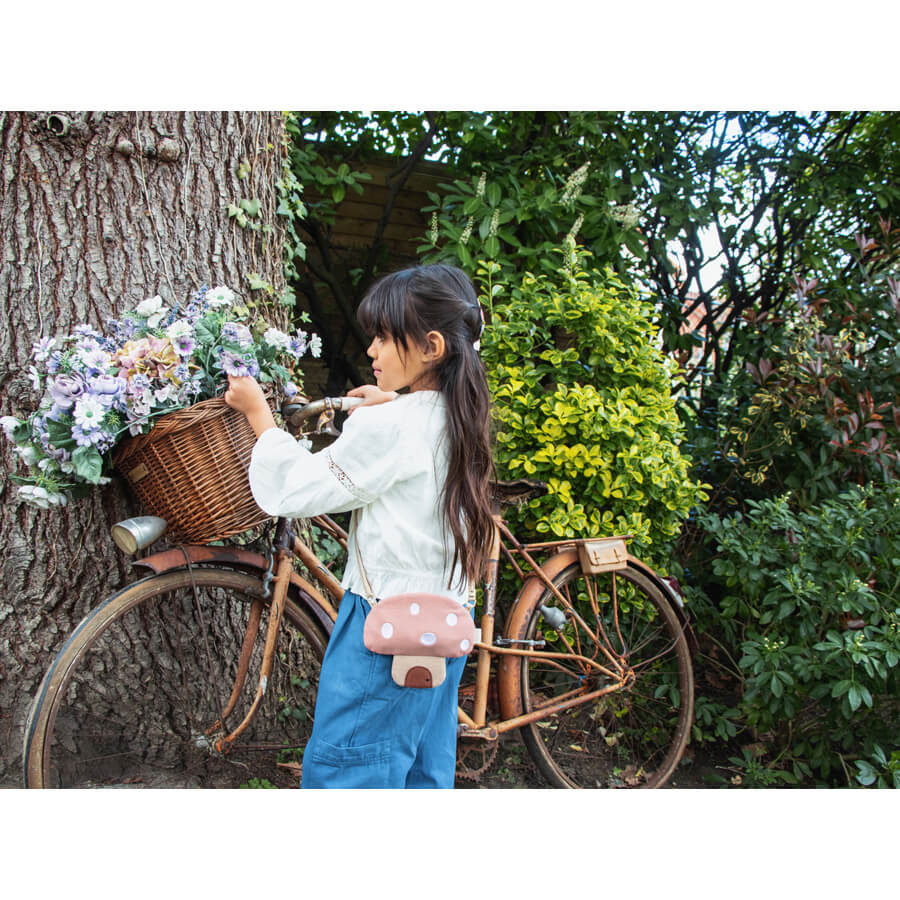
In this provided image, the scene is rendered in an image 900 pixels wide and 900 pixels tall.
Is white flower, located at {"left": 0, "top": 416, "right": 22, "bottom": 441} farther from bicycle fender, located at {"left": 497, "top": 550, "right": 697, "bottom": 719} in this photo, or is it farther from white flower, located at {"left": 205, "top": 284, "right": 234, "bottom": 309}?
bicycle fender, located at {"left": 497, "top": 550, "right": 697, "bottom": 719}

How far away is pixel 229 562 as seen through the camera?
5.98 ft

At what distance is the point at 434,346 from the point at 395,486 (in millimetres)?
315

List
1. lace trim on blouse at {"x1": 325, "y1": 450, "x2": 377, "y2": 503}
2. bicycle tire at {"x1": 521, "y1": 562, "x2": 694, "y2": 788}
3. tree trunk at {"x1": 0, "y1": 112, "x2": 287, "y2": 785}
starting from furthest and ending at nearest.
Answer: bicycle tire at {"x1": 521, "y1": 562, "x2": 694, "y2": 788}
tree trunk at {"x1": 0, "y1": 112, "x2": 287, "y2": 785}
lace trim on blouse at {"x1": 325, "y1": 450, "x2": 377, "y2": 503}

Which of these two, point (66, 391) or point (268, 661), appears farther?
point (268, 661)

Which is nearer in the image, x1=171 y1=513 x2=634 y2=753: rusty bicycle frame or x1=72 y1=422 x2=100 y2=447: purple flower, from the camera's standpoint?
x1=72 y1=422 x2=100 y2=447: purple flower

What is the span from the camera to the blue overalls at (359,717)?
1.59 metres

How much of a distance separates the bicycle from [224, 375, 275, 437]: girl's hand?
0.16 m

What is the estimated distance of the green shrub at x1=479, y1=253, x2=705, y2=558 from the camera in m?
2.45

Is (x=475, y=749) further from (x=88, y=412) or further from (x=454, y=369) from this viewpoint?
(x=88, y=412)

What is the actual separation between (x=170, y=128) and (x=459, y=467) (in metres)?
1.36

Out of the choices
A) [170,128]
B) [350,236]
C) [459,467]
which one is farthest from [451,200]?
[459,467]

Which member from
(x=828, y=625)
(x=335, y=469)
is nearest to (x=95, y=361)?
(x=335, y=469)

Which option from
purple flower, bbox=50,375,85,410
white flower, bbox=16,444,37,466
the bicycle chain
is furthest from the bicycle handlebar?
the bicycle chain

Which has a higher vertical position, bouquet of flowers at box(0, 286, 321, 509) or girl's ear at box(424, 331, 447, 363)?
girl's ear at box(424, 331, 447, 363)
